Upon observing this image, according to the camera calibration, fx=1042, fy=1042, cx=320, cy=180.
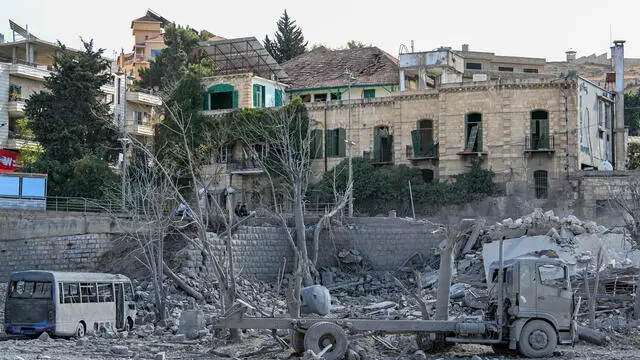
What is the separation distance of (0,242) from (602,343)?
81.0ft

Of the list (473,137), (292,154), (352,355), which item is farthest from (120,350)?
(473,137)

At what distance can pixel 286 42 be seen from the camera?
73.8m

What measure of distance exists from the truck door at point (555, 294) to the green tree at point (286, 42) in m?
53.7

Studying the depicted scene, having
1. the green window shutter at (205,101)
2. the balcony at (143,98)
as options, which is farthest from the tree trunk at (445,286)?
the balcony at (143,98)

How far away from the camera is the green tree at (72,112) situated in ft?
173

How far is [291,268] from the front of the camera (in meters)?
42.0

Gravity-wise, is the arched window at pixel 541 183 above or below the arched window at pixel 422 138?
below

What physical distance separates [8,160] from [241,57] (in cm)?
1378

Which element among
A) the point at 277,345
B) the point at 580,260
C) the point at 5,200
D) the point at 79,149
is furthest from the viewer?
the point at 79,149

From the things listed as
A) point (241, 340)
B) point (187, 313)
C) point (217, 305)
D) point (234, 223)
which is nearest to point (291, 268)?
point (234, 223)

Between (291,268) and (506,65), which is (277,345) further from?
(506,65)

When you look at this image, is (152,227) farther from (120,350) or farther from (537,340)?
(537,340)

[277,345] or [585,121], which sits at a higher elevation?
[585,121]

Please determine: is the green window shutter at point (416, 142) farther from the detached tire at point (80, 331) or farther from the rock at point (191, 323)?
the detached tire at point (80, 331)
